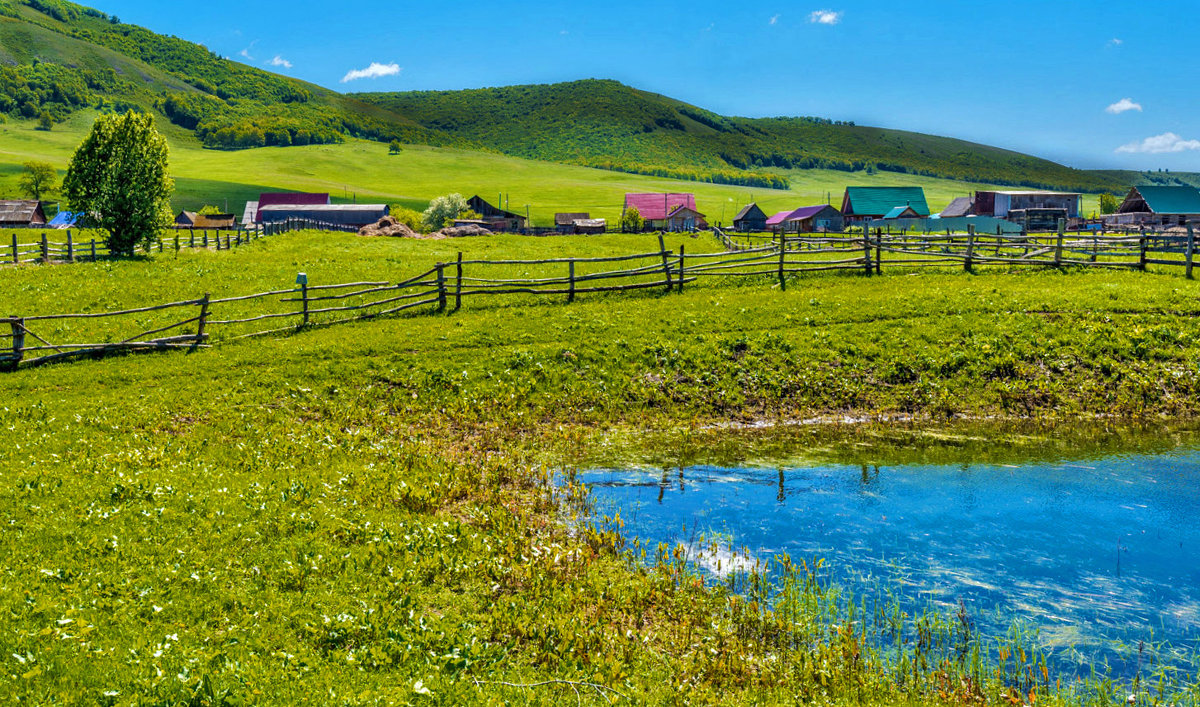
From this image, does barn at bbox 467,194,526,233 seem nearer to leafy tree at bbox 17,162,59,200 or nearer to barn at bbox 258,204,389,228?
barn at bbox 258,204,389,228

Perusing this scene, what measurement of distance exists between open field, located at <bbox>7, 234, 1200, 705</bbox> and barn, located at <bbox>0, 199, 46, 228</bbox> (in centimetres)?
5917

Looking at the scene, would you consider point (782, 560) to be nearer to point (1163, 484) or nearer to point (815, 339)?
point (1163, 484)

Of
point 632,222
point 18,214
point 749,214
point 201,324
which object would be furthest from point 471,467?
point 749,214

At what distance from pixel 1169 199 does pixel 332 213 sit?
329 feet

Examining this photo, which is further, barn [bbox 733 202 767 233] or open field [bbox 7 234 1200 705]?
barn [bbox 733 202 767 233]

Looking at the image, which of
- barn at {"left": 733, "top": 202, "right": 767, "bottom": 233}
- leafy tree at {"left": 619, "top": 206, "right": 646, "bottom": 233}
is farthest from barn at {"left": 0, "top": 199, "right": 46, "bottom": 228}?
barn at {"left": 733, "top": 202, "right": 767, "bottom": 233}

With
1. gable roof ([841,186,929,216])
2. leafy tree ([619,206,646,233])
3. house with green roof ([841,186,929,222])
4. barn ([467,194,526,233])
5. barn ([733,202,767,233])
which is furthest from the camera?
barn ([733,202,767,233])

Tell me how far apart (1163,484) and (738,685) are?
32.3 ft

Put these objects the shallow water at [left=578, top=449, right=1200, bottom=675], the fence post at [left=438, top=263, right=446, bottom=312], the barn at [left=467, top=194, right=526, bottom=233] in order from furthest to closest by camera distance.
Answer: the barn at [left=467, top=194, right=526, bottom=233] < the fence post at [left=438, top=263, right=446, bottom=312] < the shallow water at [left=578, top=449, right=1200, bottom=675]

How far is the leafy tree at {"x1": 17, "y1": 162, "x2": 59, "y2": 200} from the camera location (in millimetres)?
119500

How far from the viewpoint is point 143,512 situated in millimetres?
9961

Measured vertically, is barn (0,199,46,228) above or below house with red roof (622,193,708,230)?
below

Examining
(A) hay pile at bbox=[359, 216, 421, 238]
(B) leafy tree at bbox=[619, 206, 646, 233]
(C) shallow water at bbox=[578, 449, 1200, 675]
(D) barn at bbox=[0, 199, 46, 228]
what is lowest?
(C) shallow water at bbox=[578, 449, 1200, 675]

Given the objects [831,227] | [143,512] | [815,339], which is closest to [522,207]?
[831,227]
